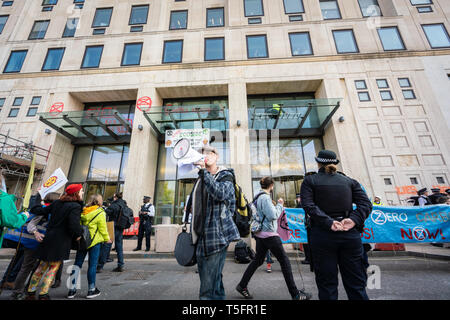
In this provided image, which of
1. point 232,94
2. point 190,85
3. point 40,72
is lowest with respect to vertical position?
point 232,94

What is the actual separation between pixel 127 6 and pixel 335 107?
1942 centimetres

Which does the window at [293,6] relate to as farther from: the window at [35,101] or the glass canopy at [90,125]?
the window at [35,101]

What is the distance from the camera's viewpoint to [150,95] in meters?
14.3

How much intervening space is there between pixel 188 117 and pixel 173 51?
20.8ft

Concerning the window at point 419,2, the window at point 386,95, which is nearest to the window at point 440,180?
the window at point 386,95

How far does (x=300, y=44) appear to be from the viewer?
15172 millimetres

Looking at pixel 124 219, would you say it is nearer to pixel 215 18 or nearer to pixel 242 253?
pixel 242 253

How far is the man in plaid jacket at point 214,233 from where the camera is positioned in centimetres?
202

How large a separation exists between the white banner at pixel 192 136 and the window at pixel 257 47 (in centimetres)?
734

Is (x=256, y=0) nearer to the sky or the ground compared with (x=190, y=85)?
nearer to the sky

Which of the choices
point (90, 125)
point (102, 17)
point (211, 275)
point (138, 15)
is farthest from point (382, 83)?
point (102, 17)

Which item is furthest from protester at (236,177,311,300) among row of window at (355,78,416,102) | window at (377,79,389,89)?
window at (377,79,389,89)
